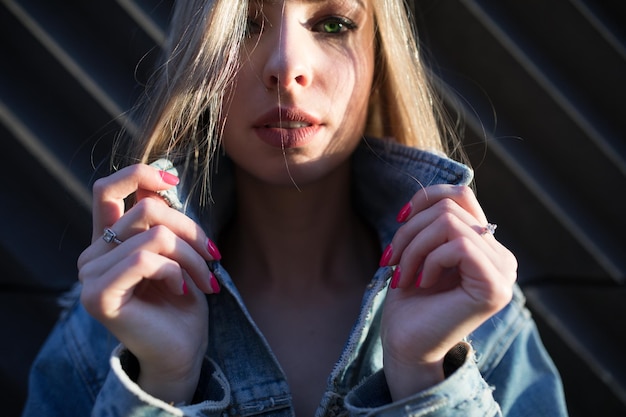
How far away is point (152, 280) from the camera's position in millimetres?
1239

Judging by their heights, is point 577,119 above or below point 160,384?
below

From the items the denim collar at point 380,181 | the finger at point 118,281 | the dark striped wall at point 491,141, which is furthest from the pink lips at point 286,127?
the dark striped wall at point 491,141

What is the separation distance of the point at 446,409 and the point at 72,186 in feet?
4.14

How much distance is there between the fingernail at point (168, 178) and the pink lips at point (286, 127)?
188mm

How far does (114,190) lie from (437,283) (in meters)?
0.62

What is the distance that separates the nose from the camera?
Result: 4.17ft

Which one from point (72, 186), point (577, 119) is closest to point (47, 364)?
point (72, 186)

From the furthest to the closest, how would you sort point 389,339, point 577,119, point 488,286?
point 577,119 < point 389,339 < point 488,286

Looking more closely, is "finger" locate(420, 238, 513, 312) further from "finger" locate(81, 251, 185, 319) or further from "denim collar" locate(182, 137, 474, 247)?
"finger" locate(81, 251, 185, 319)

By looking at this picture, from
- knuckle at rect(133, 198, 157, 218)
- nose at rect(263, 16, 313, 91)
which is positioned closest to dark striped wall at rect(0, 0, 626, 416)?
nose at rect(263, 16, 313, 91)

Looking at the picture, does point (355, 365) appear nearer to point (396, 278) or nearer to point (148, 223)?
point (396, 278)

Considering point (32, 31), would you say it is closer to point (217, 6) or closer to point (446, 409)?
point (217, 6)

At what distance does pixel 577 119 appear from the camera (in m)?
1.84

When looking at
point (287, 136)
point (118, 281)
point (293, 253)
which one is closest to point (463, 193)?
point (287, 136)
